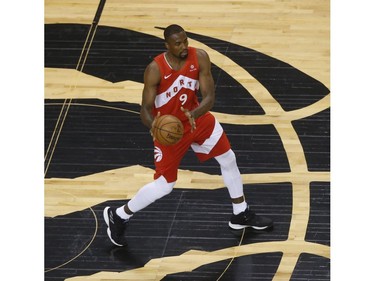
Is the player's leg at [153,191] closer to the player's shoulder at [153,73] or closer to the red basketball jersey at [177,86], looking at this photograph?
the red basketball jersey at [177,86]

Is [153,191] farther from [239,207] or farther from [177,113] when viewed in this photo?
[239,207]

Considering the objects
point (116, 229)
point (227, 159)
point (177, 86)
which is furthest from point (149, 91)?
point (116, 229)

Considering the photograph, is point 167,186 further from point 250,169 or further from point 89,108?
point 89,108

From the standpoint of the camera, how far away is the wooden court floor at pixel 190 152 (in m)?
10.3

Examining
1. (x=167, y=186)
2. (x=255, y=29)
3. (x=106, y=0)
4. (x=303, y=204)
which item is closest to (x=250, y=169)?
(x=303, y=204)

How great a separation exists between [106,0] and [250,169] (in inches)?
→ 165

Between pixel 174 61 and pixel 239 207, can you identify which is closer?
pixel 174 61

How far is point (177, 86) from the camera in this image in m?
9.94

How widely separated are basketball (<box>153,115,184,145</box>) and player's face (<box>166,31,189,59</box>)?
1.88 feet

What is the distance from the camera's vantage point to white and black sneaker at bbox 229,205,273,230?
10633 millimetres

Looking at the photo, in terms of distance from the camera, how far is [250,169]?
11.6 meters

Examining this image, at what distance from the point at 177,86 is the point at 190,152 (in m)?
2.15

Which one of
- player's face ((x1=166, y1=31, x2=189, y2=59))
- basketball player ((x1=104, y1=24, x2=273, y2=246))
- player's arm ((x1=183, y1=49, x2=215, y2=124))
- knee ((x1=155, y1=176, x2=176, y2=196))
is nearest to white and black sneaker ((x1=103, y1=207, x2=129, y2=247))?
basketball player ((x1=104, y1=24, x2=273, y2=246))

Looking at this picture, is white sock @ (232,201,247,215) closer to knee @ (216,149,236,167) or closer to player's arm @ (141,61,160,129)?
knee @ (216,149,236,167)
